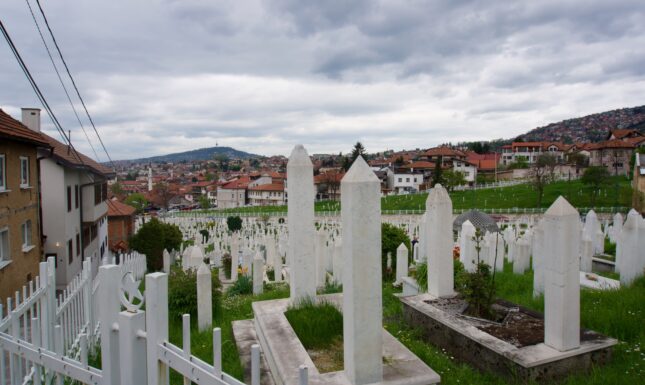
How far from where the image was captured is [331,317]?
5.29m

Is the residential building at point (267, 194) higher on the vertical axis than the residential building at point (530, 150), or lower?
lower

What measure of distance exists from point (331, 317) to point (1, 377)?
3298mm

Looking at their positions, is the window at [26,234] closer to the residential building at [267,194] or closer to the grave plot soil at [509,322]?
the grave plot soil at [509,322]

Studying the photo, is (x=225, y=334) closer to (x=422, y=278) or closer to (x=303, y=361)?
(x=303, y=361)

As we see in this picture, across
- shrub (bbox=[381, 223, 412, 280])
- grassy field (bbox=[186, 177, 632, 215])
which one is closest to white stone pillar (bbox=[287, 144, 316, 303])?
shrub (bbox=[381, 223, 412, 280])

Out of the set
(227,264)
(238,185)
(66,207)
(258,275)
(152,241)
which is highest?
(238,185)

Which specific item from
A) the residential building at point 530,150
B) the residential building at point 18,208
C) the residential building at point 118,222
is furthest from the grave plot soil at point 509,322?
the residential building at point 530,150

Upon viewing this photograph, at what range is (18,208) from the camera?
13648 mm

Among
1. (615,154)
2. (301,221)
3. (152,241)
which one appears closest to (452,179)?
(615,154)

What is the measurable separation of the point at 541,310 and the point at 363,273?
3.97m

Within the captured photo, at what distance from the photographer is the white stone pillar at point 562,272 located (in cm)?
458

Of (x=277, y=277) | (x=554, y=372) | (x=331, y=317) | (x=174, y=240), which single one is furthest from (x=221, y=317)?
(x=174, y=240)

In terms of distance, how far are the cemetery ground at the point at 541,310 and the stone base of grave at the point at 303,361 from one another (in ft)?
1.64

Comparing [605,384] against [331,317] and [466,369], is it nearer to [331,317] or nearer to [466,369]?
[466,369]
